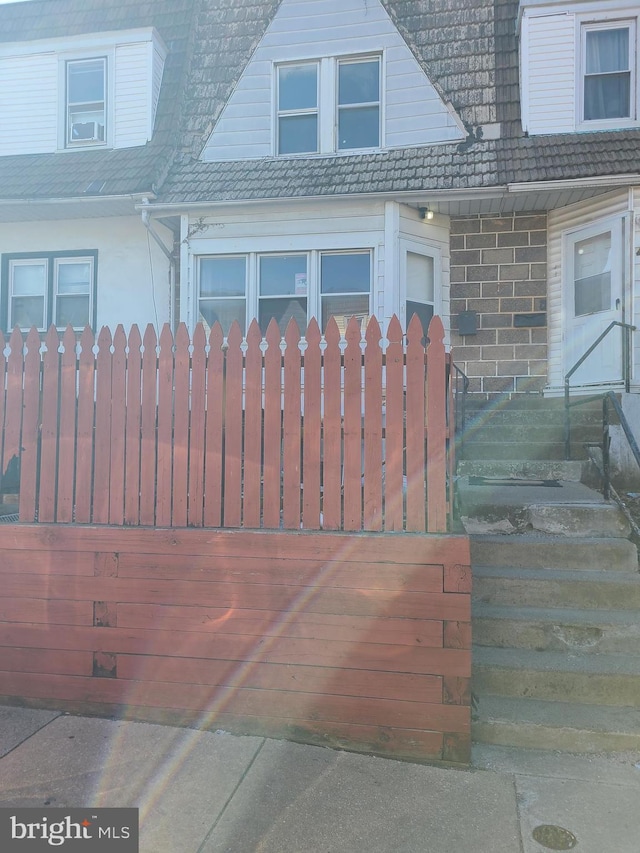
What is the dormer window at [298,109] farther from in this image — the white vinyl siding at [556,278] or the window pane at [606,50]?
the window pane at [606,50]

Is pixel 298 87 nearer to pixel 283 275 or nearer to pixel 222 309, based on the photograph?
pixel 283 275

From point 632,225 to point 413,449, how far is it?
587 centimetres

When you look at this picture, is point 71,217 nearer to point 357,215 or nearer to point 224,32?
point 224,32

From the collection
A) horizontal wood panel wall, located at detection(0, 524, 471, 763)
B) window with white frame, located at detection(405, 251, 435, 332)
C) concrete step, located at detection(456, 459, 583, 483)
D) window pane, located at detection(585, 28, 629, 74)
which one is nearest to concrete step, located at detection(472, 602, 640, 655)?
horizontal wood panel wall, located at detection(0, 524, 471, 763)

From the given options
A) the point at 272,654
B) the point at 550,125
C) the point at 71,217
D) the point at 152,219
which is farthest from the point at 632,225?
the point at 71,217

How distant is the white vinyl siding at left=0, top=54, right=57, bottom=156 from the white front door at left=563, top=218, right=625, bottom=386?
26.7ft

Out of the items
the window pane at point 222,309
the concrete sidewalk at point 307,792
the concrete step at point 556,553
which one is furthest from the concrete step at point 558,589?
the window pane at point 222,309

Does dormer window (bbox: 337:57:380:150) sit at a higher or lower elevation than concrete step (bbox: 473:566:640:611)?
higher

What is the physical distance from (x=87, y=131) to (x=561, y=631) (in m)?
9.83

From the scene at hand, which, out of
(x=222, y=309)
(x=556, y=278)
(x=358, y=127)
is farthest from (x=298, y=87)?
(x=556, y=278)

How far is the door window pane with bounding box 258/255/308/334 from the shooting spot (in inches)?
325

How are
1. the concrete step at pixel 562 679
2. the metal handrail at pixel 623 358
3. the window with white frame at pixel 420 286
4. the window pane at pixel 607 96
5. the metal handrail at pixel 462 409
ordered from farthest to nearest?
the window with white frame at pixel 420 286 < the window pane at pixel 607 96 < the metal handrail at pixel 462 409 < the metal handrail at pixel 623 358 < the concrete step at pixel 562 679

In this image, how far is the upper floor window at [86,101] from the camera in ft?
31.1

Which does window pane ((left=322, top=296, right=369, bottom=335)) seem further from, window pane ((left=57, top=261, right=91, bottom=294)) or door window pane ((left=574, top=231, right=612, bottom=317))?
window pane ((left=57, top=261, right=91, bottom=294))
